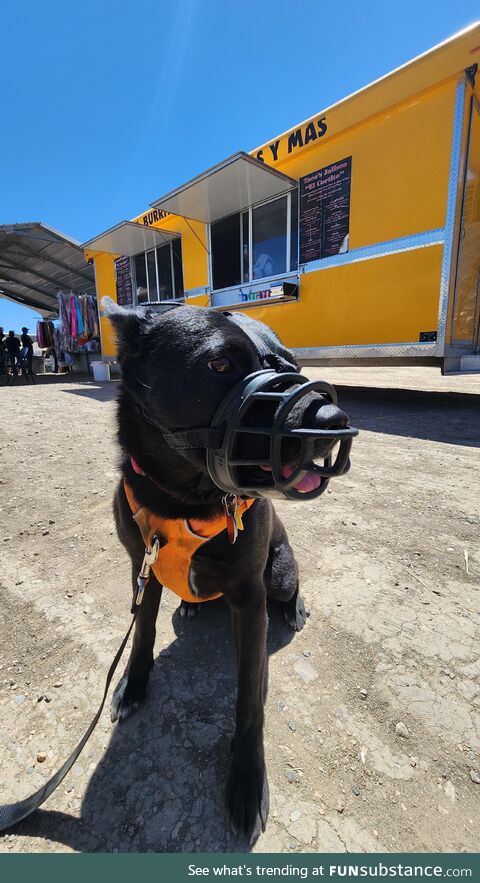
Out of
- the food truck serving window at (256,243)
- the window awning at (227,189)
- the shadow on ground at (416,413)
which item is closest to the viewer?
the shadow on ground at (416,413)

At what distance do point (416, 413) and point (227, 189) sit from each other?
16.6ft

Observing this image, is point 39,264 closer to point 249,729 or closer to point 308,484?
point 308,484

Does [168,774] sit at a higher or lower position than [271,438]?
lower

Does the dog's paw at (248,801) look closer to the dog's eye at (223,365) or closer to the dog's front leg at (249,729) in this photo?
the dog's front leg at (249,729)

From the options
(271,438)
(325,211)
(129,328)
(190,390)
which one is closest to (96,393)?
(325,211)

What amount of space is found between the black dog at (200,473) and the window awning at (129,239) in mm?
8497

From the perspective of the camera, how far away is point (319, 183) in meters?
6.18

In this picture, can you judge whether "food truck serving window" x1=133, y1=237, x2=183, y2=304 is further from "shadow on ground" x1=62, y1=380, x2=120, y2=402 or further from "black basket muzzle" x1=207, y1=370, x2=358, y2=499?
"black basket muzzle" x1=207, y1=370, x2=358, y2=499

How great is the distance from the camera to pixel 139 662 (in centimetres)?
150

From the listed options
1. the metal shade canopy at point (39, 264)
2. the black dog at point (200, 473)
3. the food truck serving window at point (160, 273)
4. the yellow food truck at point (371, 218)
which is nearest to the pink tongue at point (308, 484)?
the black dog at point (200, 473)

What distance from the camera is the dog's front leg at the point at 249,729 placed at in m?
1.07

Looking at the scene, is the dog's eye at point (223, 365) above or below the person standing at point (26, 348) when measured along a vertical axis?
below

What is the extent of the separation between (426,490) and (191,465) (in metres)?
2.54
